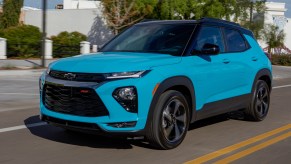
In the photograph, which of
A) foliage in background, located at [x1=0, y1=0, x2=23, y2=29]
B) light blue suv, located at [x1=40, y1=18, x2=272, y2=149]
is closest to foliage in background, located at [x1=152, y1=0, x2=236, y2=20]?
foliage in background, located at [x1=0, y1=0, x2=23, y2=29]

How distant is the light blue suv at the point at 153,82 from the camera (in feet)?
18.9

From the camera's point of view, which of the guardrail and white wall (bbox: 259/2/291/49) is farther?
white wall (bbox: 259/2/291/49)

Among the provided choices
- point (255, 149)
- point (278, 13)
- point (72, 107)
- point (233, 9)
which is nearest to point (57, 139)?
point (72, 107)

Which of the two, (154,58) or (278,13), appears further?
(278,13)

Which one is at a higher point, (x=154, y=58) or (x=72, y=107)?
(x=154, y=58)

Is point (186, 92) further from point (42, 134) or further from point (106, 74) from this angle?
point (42, 134)

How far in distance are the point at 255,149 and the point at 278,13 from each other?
211ft

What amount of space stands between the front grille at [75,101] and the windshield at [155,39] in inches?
57.2

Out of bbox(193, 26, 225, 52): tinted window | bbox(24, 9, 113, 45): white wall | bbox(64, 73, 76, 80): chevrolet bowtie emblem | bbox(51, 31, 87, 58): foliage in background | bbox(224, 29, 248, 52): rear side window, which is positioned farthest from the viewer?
bbox(24, 9, 113, 45): white wall

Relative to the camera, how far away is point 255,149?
666cm

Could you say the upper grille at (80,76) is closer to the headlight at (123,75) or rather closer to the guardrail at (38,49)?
the headlight at (123,75)

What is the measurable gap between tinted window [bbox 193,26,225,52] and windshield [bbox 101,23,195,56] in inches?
6.2

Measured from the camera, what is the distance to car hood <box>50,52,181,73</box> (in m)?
5.84

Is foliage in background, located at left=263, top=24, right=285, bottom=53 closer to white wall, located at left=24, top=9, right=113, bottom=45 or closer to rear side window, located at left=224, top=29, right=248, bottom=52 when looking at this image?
white wall, located at left=24, top=9, right=113, bottom=45
